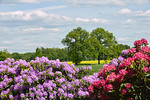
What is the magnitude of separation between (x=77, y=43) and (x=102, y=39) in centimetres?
704

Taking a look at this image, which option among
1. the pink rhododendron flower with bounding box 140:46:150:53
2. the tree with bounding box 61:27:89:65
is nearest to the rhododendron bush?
the pink rhododendron flower with bounding box 140:46:150:53

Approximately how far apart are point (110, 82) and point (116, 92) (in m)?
0.27

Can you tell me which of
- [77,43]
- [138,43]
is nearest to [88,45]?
[77,43]

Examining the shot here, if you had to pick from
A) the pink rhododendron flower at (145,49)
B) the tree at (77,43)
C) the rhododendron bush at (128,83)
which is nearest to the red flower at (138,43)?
the pink rhododendron flower at (145,49)

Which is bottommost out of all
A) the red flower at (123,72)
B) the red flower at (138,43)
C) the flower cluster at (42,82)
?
the flower cluster at (42,82)

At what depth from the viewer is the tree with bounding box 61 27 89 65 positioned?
4838cm

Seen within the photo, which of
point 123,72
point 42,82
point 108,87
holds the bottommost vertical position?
point 42,82

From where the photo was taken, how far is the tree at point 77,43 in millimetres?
48375

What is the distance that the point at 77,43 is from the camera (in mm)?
48719

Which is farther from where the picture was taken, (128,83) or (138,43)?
(138,43)

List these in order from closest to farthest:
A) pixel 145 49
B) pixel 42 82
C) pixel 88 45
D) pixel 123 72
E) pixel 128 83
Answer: pixel 128 83 → pixel 123 72 → pixel 145 49 → pixel 42 82 → pixel 88 45

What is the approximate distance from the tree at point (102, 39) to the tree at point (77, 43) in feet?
8.15

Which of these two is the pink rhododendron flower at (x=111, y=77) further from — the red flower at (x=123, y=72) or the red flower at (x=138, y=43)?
the red flower at (x=138, y=43)

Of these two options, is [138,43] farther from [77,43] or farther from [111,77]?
[77,43]
